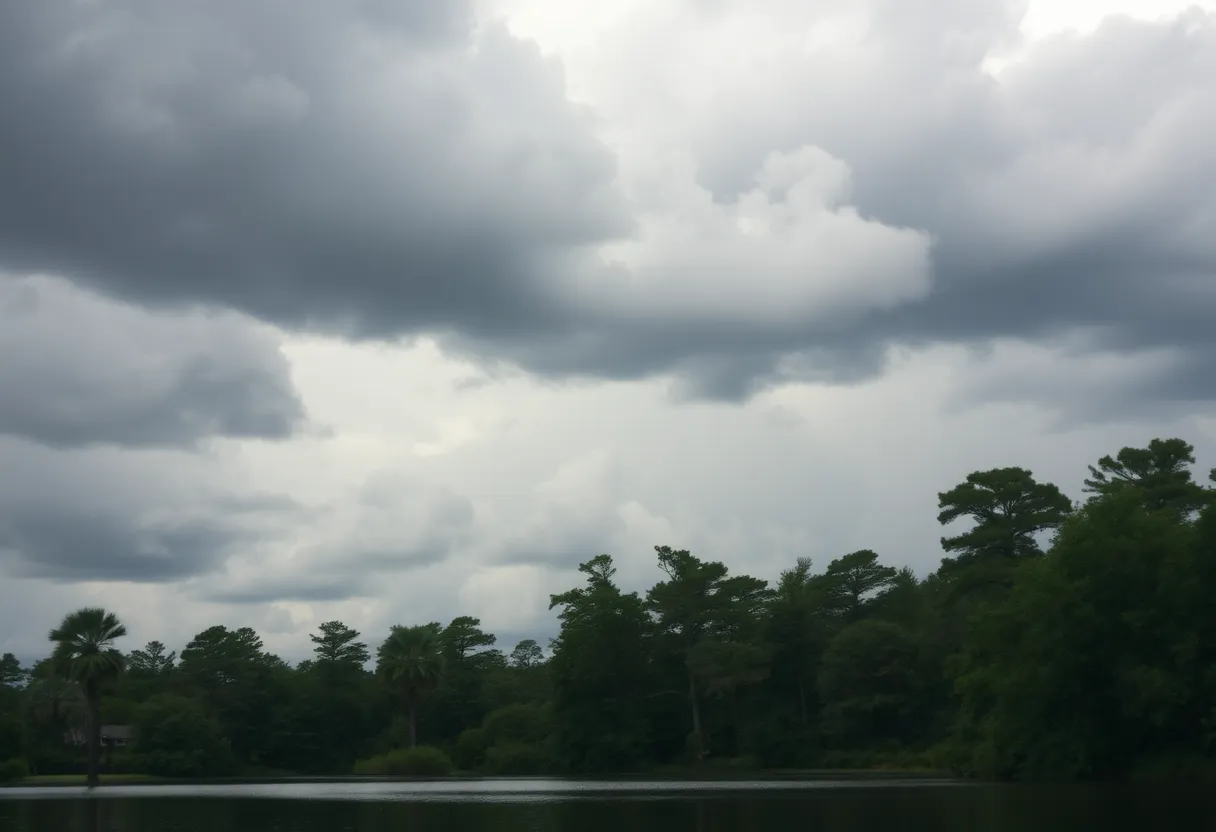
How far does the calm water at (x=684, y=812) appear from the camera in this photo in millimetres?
29016

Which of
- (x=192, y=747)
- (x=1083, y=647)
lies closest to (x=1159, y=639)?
(x=1083, y=647)

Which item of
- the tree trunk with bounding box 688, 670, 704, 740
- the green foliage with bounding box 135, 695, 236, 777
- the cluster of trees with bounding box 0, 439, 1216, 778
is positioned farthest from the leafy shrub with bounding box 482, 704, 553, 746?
the green foliage with bounding box 135, 695, 236, 777

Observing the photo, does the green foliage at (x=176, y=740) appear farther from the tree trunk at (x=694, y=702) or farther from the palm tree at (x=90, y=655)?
the tree trunk at (x=694, y=702)

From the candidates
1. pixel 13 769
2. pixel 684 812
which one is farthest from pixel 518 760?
pixel 684 812

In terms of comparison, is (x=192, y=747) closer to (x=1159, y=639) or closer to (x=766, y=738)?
(x=766, y=738)

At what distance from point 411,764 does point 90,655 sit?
98.6 ft

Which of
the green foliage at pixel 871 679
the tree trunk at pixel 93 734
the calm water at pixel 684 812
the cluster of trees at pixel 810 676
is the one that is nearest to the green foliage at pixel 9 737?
the cluster of trees at pixel 810 676

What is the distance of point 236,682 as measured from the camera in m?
138

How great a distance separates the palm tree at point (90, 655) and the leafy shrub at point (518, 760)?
1430 inches

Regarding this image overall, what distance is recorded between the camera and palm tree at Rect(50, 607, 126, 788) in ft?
298

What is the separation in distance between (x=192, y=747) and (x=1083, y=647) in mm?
88887

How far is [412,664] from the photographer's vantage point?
11344 cm

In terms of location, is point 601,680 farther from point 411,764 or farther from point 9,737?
point 9,737

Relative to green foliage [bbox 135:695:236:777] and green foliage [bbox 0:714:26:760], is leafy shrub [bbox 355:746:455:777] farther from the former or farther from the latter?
green foliage [bbox 0:714:26:760]
